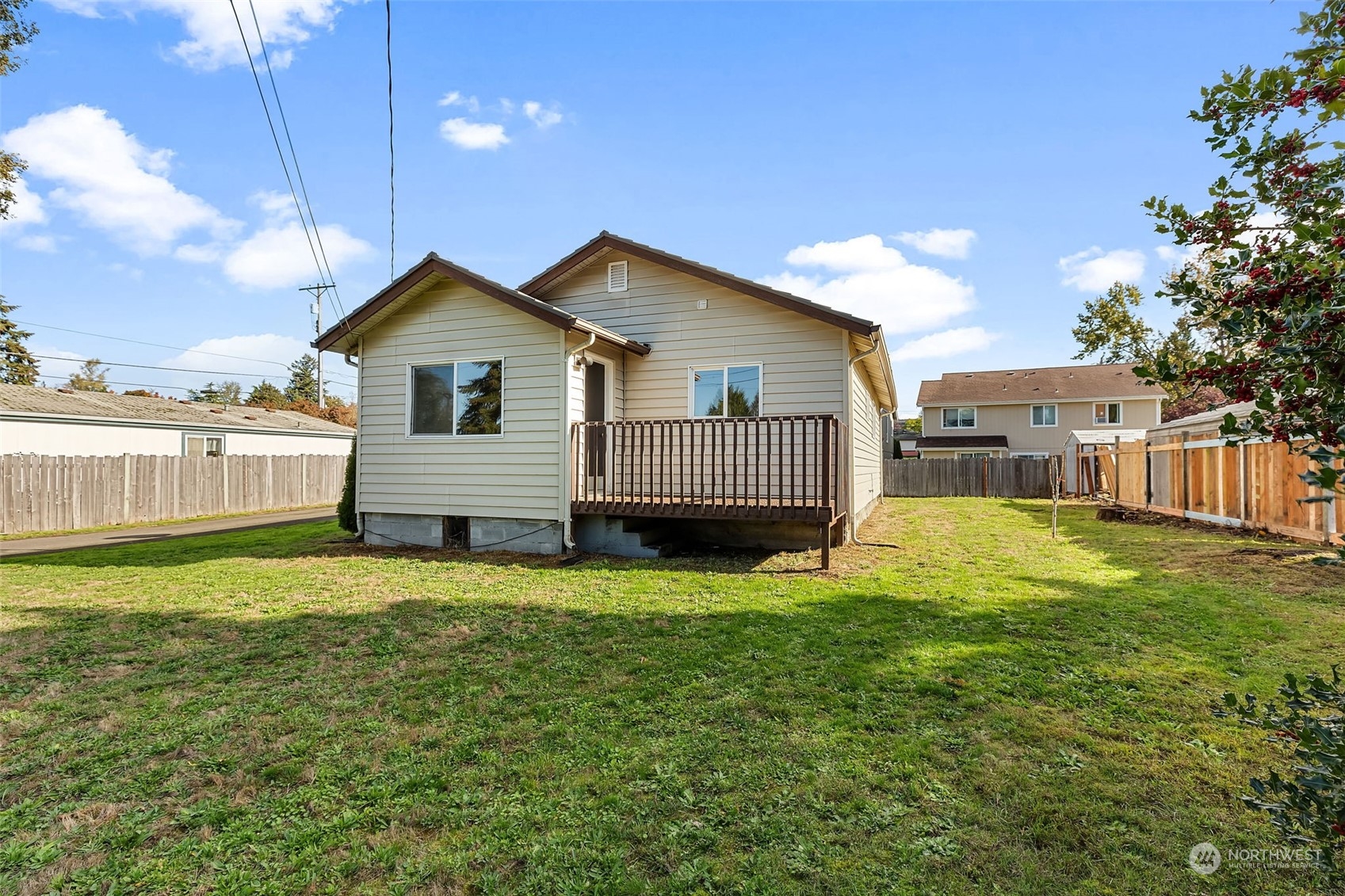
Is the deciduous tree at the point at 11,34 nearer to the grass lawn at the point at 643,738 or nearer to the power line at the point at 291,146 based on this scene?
the power line at the point at 291,146

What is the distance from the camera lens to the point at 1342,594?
6.06m

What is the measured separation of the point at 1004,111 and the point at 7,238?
1998cm

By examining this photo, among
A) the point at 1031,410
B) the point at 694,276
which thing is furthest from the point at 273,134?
the point at 1031,410

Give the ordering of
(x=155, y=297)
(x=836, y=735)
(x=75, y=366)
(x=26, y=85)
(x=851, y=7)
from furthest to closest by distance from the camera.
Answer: (x=75, y=366), (x=155, y=297), (x=26, y=85), (x=851, y=7), (x=836, y=735)

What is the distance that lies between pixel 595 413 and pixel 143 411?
19124 mm

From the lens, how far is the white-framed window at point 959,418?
31.9m

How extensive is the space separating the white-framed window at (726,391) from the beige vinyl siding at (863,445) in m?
1.52

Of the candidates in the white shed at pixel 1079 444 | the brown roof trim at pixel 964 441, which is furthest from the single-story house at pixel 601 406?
the brown roof trim at pixel 964 441

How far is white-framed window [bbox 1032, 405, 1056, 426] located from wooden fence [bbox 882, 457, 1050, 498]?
30.8ft

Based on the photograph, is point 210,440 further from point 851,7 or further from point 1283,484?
point 1283,484

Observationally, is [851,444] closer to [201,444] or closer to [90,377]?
[201,444]

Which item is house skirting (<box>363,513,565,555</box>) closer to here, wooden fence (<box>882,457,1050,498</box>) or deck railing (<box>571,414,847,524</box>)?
deck railing (<box>571,414,847,524</box>)

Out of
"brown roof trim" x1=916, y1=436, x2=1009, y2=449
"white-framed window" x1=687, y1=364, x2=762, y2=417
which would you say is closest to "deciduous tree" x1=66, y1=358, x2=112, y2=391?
"white-framed window" x1=687, y1=364, x2=762, y2=417

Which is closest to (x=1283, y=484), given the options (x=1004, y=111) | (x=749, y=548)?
(x=1004, y=111)
